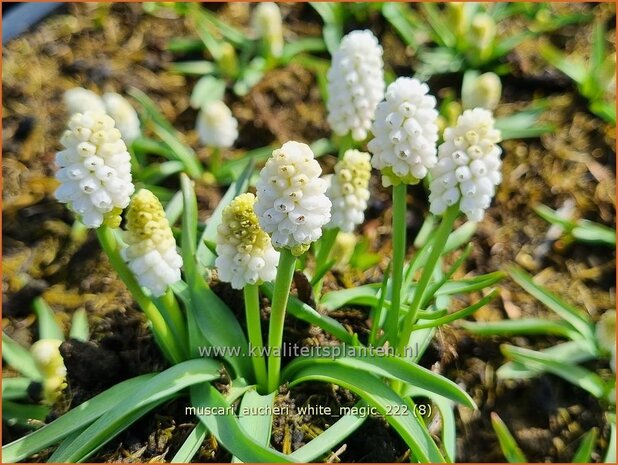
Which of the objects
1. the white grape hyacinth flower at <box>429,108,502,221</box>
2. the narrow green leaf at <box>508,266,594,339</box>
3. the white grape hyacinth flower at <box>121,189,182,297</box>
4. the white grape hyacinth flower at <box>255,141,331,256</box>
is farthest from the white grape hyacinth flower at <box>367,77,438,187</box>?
the narrow green leaf at <box>508,266,594,339</box>

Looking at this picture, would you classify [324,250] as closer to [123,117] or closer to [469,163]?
[469,163]

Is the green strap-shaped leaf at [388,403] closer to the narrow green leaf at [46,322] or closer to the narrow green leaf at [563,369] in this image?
the narrow green leaf at [563,369]

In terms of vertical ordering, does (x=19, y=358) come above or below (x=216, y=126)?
below

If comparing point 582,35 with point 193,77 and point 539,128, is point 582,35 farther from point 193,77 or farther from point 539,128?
point 193,77

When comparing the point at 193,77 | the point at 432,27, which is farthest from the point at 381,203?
the point at 193,77

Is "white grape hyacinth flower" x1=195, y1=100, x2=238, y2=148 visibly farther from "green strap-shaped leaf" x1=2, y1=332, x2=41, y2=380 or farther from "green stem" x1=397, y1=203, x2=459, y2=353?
"green stem" x1=397, y1=203, x2=459, y2=353

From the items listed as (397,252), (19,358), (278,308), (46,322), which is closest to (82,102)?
(46,322)
